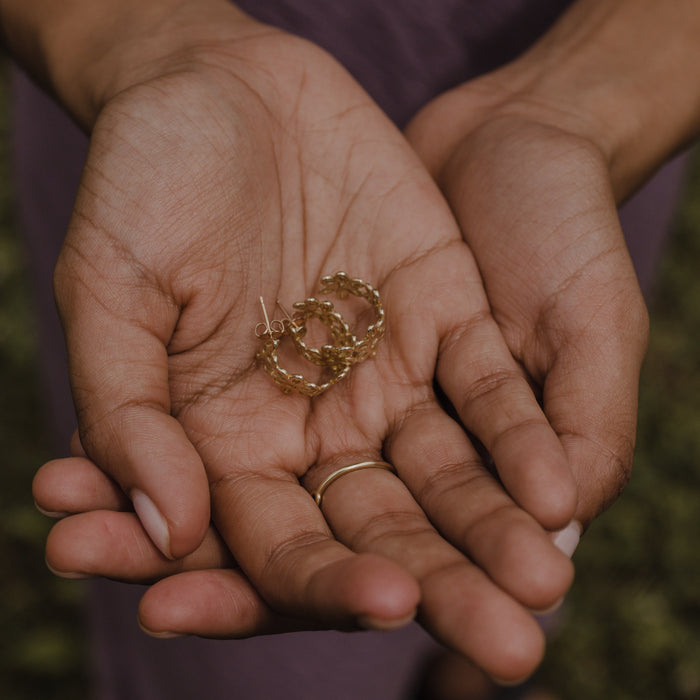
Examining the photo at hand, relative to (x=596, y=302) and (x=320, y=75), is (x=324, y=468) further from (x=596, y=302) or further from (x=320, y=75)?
(x=320, y=75)

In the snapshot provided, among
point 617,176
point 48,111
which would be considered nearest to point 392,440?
point 617,176

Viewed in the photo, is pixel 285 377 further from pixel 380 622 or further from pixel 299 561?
pixel 380 622

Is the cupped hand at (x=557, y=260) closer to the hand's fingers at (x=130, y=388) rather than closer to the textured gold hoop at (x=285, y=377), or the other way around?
the textured gold hoop at (x=285, y=377)

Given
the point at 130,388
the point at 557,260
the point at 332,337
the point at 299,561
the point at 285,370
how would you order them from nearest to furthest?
the point at 299,561, the point at 130,388, the point at 557,260, the point at 285,370, the point at 332,337

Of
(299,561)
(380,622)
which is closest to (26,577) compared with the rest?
(299,561)

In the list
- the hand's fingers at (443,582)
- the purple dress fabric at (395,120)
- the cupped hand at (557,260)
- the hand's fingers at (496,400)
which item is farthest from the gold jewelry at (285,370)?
the purple dress fabric at (395,120)

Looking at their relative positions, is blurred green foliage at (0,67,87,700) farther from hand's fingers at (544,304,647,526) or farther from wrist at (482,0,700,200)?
wrist at (482,0,700,200)
